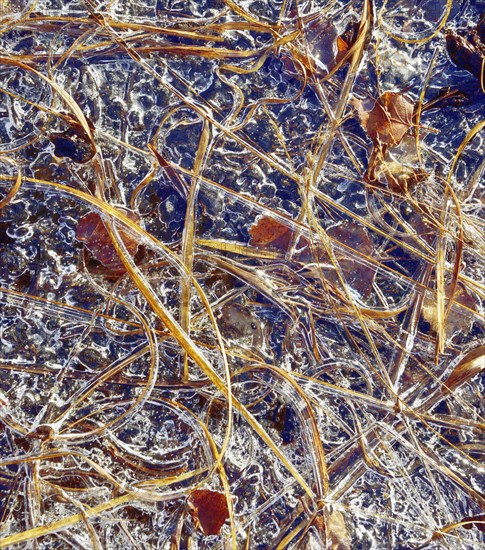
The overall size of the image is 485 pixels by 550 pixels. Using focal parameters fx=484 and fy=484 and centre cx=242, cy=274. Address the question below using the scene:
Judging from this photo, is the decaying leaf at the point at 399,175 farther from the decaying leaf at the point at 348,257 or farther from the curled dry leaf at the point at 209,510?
the curled dry leaf at the point at 209,510

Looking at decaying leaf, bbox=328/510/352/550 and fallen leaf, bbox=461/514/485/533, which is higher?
fallen leaf, bbox=461/514/485/533

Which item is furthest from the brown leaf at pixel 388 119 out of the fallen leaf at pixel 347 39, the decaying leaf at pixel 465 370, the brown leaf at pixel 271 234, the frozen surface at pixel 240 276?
the decaying leaf at pixel 465 370

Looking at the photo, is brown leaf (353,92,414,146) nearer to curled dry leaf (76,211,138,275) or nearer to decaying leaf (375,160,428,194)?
decaying leaf (375,160,428,194)

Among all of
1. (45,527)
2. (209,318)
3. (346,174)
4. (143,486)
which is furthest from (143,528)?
(346,174)

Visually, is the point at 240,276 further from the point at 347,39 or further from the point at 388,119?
the point at 347,39

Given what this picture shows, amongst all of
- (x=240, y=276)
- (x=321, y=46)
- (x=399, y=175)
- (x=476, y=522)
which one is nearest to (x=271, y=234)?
(x=240, y=276)

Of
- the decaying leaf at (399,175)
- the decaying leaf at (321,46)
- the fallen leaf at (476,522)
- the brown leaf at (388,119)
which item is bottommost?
the fallen leaf at (476,522)

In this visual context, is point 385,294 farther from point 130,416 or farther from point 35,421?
point 35,421

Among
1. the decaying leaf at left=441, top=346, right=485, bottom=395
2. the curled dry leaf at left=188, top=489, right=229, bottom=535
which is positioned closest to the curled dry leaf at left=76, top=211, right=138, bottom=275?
the curled dry leaf at left=188, top=489, right=229, bottom=535
